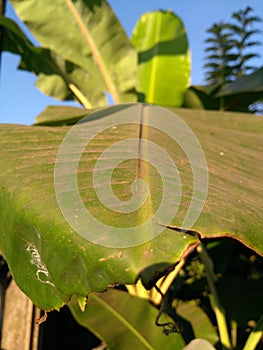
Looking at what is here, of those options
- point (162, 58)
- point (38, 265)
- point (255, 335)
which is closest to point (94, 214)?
point (38, 265)

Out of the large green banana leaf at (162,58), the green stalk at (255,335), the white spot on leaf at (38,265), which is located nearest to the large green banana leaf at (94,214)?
the white spot on leaf at (38,265)

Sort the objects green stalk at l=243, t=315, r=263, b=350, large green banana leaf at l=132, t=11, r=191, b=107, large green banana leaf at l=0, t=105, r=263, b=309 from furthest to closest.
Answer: large green banana leaf at l=132, t=11, r=191, b=107 < green stalk at l=243, t=315, r=263, b=350 < large green banana leaf at l=0, t=105, r=263, b=309

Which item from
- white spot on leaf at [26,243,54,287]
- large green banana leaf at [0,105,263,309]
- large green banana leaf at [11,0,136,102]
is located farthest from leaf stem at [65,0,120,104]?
white spot on leaf at [26,243,54,287]

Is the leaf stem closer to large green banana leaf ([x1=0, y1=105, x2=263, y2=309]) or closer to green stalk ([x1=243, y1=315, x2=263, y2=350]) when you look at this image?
green stalk ([x1=243, y1=315, x2=263, y2=350])

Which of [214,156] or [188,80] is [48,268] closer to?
[214,156]

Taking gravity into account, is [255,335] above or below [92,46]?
below

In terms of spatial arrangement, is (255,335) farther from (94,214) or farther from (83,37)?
(83,37)
